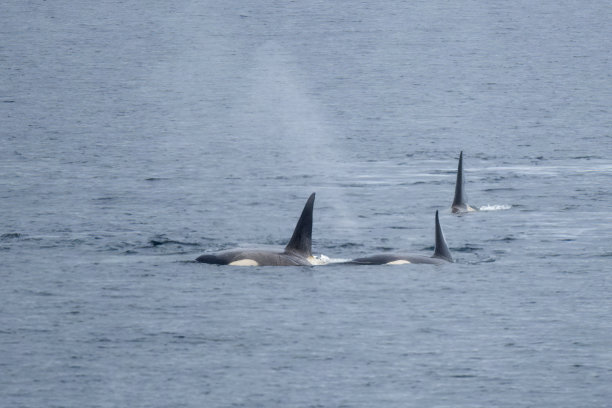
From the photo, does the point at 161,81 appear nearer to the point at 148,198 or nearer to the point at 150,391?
the point at 148,198

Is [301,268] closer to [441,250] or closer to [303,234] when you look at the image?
[303,234]

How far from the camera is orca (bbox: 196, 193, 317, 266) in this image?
101 feet

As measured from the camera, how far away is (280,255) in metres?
31.6

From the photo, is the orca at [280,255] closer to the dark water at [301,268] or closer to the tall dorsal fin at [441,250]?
the dark water at [301,268]

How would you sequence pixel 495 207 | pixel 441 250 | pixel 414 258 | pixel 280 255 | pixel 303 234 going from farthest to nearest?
pixel 495 207, pixel 441 250, pixel 414 258, pixel 280 255, pixel 303 234

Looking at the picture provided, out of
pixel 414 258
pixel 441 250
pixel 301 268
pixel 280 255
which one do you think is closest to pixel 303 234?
pixel 280 255

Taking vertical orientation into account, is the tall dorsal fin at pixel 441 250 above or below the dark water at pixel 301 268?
above

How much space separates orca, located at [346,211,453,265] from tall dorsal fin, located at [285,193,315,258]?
1266 mm

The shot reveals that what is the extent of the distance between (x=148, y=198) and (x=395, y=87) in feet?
274

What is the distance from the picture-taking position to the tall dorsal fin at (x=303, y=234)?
30.6 metres

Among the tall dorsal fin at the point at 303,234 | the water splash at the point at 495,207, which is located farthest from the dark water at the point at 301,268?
the tall dorsal fin at the point at 303,234

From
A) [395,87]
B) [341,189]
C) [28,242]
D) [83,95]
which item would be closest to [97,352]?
[28,242]

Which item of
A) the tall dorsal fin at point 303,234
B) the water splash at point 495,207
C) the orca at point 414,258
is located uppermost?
the tall dorsal fin at point 303,234

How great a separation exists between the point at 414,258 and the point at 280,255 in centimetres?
267
